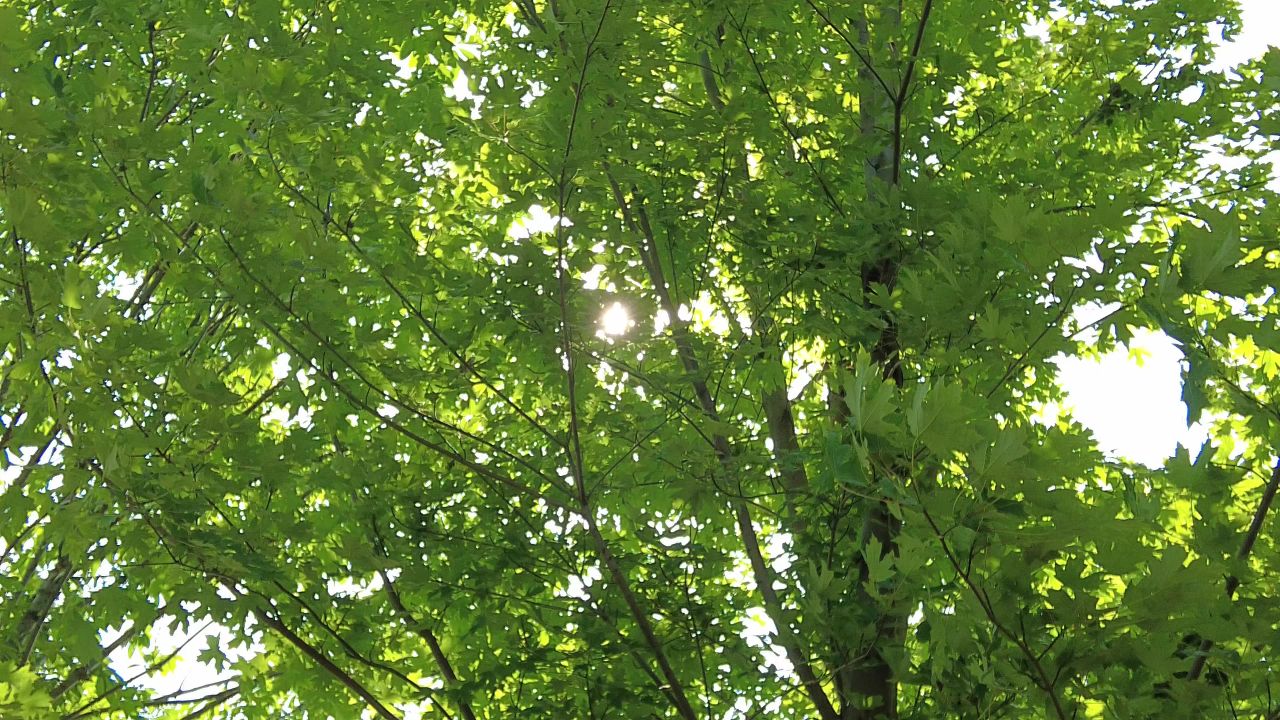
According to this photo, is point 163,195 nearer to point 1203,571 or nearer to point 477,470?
point 477,470

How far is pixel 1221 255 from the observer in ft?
5.85

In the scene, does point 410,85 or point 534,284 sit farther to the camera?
point 410,85

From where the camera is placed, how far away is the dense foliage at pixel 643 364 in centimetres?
208

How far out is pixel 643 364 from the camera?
3.33m

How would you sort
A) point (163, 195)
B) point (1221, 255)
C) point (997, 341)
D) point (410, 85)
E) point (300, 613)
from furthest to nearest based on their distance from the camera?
point (410, 85) → point (300, 613) → point (163, 195) → point (997, 341) → point (1221, 255)

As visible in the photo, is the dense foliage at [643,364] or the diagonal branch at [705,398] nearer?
the dense foliage at [643,364]

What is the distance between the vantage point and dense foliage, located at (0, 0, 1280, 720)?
208 cm

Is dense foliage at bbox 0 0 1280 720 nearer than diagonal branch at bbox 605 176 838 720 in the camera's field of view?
Yes

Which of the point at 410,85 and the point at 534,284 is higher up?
the point at 410,85

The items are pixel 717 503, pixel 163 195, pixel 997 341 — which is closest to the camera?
A: pixel 997 341

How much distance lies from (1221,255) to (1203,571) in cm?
54

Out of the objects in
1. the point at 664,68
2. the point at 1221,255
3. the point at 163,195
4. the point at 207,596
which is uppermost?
the point at 664,68

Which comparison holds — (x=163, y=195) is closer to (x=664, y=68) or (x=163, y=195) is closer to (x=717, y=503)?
→ (x=664, y=68)

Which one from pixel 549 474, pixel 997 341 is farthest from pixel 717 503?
pixel 997 341
